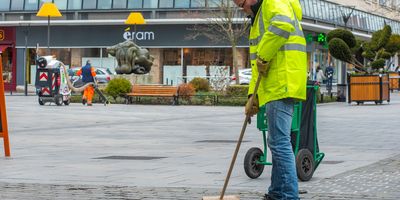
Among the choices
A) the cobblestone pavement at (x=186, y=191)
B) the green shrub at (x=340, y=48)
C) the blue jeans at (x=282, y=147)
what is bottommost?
the cobblestone pavement at (x=186, y=191)

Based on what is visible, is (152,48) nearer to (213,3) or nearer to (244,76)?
(213,3)

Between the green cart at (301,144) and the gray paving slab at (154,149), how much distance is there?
0.13 meters

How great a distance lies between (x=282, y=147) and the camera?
6.91m

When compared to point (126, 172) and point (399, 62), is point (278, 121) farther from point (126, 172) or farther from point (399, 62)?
point (399, 62)

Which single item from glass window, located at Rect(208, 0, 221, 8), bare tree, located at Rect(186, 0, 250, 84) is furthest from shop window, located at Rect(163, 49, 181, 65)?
glass window, located at Rect(208, 0, 221, 8)

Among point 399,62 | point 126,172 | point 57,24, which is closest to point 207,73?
point 57,24

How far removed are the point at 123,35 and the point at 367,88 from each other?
28.7m

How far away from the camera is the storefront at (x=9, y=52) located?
62500 millimetres

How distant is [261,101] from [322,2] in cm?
5860

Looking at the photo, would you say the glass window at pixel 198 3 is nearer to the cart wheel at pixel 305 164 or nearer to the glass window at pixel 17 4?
the glass window at pixel 17 4

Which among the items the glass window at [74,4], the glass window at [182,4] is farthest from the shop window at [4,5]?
the glass window at [182,4]

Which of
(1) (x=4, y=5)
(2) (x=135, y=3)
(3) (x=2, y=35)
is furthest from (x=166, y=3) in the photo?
(3) (x=2, y=35)

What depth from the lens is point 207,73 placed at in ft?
188

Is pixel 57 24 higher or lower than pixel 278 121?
higher
